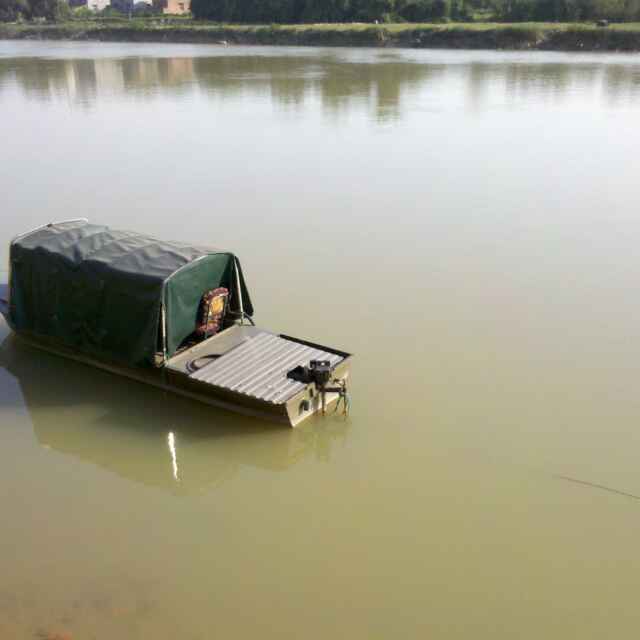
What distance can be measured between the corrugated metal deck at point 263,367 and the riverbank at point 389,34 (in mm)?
68315

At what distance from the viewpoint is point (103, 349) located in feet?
34.1

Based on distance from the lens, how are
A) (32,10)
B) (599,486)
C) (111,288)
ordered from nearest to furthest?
1. (599,486)
2. (111,288)
3. (32,10)

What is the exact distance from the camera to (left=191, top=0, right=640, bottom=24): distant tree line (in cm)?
7888

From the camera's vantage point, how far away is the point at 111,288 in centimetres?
1014

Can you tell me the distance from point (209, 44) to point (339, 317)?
307 feet

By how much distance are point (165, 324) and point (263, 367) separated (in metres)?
1.49

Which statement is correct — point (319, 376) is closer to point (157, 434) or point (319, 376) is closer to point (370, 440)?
point (370, 440)

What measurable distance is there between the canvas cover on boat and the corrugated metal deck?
80 cm

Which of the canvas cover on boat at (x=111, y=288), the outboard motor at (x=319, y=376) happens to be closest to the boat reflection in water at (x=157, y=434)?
the outboard motor at (x=319, y=376)

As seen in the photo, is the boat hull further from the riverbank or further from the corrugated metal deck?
the riverbank

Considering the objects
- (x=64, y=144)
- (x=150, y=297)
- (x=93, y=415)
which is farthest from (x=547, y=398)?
(x=64, y=144)

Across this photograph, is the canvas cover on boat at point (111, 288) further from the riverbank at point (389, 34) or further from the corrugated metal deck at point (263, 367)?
the riverbank at point (389, 34)

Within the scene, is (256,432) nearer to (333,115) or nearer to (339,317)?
(339,317)

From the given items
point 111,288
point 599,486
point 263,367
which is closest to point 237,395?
point 263,367
